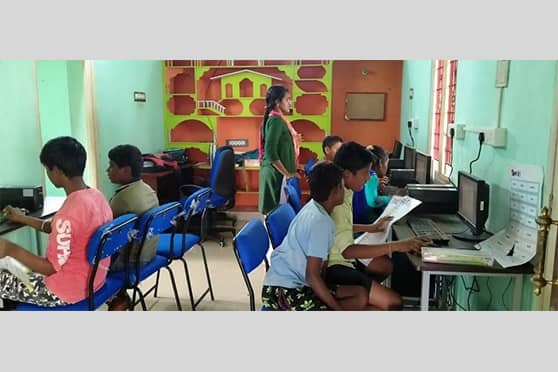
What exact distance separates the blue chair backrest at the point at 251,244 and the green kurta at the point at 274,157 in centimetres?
126

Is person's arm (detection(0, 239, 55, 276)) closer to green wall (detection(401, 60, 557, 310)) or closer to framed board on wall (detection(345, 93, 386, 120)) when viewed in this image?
green wall (detection(401, 60, 557, 310))

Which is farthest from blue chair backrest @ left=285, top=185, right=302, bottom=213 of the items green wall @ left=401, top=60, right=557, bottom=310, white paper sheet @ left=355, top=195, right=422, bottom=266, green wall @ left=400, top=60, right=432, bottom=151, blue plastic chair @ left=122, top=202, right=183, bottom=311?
green wall @ left=400, top=60, right=432, bottom=151

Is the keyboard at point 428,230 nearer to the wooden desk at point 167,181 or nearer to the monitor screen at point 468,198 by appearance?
the monitor screen at point 468,198

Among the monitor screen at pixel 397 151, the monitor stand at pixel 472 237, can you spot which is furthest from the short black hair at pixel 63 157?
the monitor screen at pixel 397 151

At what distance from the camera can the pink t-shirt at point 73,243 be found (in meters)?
1.95

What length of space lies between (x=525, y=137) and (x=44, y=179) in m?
3.10

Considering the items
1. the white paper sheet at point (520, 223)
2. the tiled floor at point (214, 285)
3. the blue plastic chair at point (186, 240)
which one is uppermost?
the white paper sheet at point (520, 223)

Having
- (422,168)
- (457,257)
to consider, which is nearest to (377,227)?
(457,257)

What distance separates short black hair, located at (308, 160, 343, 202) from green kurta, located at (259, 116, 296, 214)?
146cm

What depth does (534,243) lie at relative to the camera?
1.85m

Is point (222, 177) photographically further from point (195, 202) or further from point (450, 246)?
point (450, 246)

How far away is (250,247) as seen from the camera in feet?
6.70

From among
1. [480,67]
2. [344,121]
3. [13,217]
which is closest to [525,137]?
[480,67]

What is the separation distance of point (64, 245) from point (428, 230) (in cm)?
175
